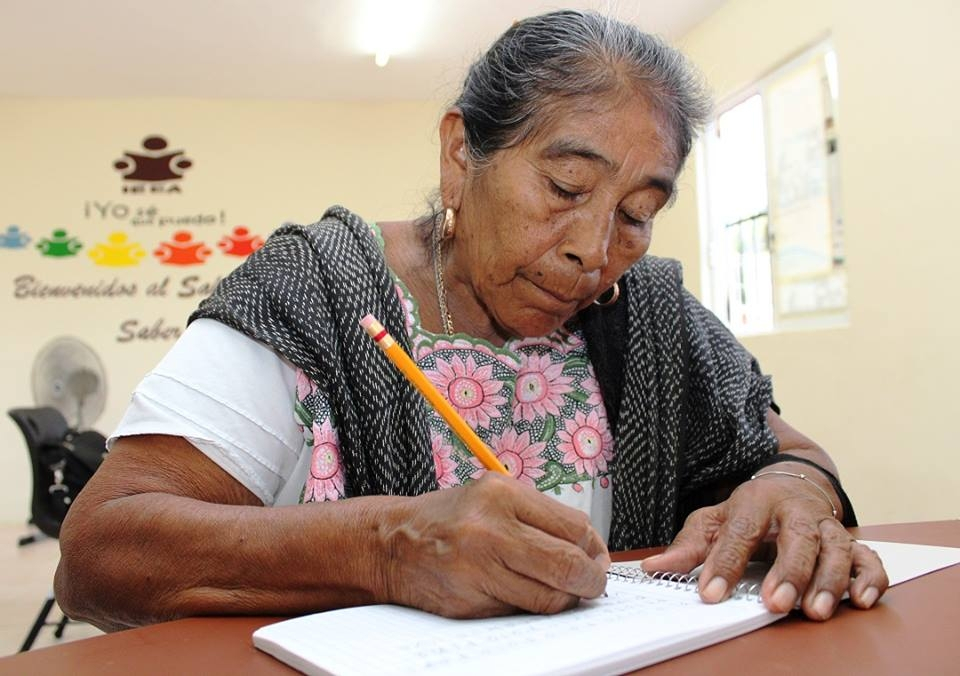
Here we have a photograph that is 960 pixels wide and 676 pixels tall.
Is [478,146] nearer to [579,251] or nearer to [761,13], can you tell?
[579,251]

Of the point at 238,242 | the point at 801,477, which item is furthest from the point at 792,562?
the point at 238,242

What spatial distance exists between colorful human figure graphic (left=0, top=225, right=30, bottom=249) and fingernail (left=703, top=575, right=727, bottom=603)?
703cm

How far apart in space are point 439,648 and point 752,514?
1.42ft

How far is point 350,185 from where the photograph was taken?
705 cm

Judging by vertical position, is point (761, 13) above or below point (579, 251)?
above

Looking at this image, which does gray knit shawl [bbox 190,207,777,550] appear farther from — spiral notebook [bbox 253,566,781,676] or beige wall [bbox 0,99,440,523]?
beige wall [bbox 0,99,440,523]

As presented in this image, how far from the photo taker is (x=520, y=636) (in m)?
0.60

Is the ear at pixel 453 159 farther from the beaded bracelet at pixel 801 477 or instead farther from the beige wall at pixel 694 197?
the beaded bracelet at pixel 801 477

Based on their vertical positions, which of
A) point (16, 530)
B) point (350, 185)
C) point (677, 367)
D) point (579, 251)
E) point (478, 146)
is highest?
point (350, 185)

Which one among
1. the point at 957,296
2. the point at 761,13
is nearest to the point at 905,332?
the point at 957,296

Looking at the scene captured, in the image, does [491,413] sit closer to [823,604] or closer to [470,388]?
[470,388]

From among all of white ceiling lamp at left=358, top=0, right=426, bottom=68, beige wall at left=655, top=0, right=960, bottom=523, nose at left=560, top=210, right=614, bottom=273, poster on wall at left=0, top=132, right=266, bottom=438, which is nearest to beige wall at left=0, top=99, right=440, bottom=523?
poster on wall at left=0, top=132, right=266, bottom=438

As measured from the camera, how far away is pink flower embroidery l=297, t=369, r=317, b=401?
39.6 inches

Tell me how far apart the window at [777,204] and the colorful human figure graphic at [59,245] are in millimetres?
4839
